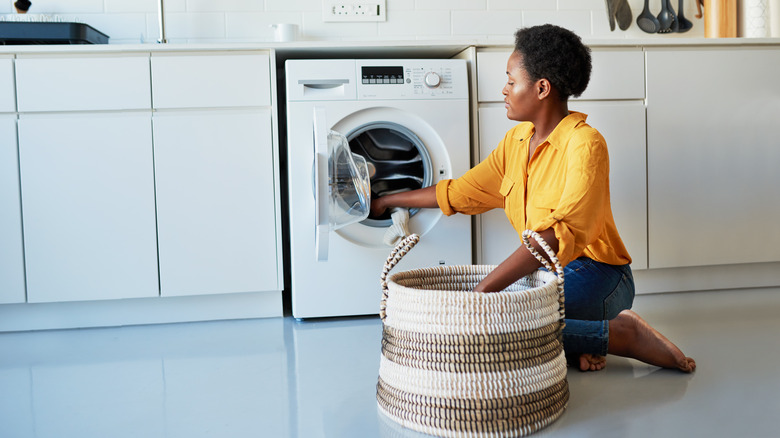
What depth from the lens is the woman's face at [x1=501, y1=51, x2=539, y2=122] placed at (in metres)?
1.89

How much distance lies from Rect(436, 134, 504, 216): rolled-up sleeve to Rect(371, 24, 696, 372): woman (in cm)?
20

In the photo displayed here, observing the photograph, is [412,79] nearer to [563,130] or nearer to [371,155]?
[371,155]

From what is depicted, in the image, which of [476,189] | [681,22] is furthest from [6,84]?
[681,22]

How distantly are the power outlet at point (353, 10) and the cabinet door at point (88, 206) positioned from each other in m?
0.98

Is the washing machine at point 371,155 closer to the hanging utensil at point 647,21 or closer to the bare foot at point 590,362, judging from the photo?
the bare foot at point 590,362

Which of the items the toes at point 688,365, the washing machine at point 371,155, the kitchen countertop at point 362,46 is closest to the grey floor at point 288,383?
the toes at point 688,365

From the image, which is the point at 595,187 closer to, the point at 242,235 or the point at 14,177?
the point at 242,235

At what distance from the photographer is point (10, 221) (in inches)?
93.7

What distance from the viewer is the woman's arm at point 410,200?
2357 mm

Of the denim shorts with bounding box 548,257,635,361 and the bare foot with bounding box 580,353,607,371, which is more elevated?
the denim shorts with bounding box 548,257,635,361

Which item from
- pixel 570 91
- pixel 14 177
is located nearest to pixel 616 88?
pixel 570 91

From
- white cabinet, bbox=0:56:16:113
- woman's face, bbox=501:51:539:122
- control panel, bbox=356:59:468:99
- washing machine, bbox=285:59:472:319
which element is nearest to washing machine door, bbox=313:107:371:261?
washing machine, bbox=285:59:472:319

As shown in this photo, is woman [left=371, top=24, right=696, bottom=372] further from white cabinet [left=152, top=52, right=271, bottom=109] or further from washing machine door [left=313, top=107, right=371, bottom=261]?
white cabinet [left=152, top=52, right=271, bottom=109]

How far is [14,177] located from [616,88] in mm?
2014
